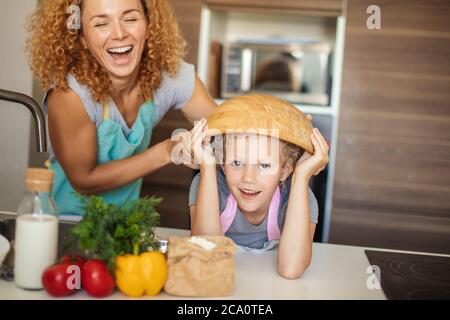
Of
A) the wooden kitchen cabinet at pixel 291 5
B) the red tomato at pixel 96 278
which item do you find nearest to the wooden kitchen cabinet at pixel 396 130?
the wooden kitchen cabinet at pixel 291 5

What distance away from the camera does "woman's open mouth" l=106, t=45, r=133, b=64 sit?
4.60 feet

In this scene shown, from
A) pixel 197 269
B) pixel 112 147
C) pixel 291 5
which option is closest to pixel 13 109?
pixel 112 147

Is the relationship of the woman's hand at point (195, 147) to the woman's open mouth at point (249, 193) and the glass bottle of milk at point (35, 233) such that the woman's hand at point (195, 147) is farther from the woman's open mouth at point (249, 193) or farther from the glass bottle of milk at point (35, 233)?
the glass bottle of milk at point (35, 233)

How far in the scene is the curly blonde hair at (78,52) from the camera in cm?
143

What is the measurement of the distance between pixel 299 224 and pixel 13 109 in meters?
2.01

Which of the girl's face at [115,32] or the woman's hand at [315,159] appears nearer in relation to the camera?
the woman's hand at [315,159]

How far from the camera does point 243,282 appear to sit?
3.25 feet

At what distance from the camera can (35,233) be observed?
844 millimetres

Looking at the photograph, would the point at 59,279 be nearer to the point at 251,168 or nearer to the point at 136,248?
the point at 136,248

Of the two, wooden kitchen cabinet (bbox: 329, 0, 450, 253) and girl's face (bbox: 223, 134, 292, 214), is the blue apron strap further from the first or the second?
wooden kitchen cabinet (bbox: 329, 0, 450, 253)

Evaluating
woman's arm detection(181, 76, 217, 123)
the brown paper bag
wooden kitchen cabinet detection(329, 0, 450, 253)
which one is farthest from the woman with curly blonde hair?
wooden kitchen cabinet detection(329, 0, 450, 253)

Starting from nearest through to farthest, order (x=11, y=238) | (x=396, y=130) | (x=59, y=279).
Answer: (x=59, y=279), (x=11, y=238), (x=396, y=130)

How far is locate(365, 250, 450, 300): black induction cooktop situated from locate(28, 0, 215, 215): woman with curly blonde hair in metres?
0.58
